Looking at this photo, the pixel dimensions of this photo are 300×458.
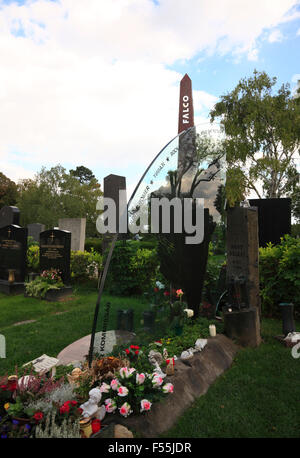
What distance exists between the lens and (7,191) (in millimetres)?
34344

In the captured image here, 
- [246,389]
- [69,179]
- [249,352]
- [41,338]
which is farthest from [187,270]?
[69,179]

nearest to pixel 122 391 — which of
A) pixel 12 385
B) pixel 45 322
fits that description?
pixel 12 385

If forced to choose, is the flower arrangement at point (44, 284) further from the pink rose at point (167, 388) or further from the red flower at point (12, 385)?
the pink rose at point (167, 388)

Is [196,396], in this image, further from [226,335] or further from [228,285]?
[228,285]

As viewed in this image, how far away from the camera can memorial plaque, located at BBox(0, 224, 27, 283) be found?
891cm

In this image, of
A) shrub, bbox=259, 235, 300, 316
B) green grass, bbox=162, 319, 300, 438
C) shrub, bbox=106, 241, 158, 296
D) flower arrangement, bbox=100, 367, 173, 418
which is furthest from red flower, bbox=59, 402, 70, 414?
shrub, bbox=259, 235, 300, 316

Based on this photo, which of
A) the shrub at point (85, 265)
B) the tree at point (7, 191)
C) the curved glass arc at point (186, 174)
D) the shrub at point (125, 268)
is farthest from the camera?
the tree at point (7, 191)

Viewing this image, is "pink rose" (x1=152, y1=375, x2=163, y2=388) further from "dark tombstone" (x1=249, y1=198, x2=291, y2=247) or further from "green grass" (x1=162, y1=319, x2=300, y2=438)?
"dark tombstone" (x1=249, y1=198, x2=291, y2=247)

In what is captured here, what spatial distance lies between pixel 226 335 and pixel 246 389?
1.18 m

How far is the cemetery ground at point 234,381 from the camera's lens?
240 cm

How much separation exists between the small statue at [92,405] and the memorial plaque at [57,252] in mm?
6547

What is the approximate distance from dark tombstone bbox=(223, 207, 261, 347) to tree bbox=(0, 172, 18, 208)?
34492 mm

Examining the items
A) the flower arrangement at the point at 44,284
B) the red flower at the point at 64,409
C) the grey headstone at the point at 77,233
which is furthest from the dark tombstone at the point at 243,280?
the grey headstone at the point at 77,233

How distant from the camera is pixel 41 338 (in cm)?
473
